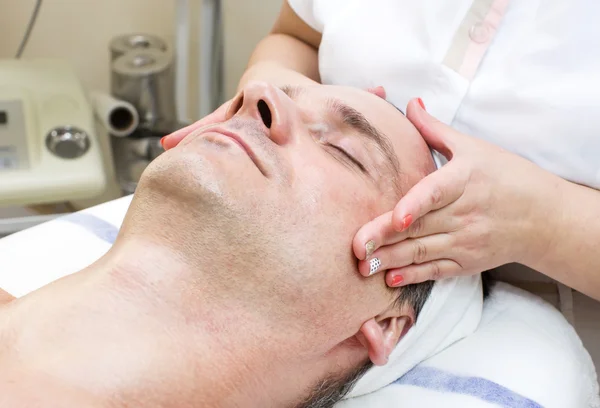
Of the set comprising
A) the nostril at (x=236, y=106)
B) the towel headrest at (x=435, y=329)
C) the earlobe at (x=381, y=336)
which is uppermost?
the nostril at (x=236, y=106)

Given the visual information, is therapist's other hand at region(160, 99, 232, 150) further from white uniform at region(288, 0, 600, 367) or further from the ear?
the ear

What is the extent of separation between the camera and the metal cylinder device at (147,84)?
6.44ft

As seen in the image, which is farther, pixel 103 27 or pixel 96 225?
pixel 103 27

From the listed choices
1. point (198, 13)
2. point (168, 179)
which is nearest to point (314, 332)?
point (168, 179)

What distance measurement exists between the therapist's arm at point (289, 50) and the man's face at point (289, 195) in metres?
0.38

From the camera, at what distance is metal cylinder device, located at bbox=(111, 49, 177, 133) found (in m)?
1.96

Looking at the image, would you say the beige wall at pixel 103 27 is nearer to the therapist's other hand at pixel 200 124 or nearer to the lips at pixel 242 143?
the therapist's other hand at pixel 200 124

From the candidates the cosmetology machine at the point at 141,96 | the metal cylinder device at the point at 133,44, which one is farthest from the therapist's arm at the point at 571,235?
the metal cylinder device at the point at 133,44

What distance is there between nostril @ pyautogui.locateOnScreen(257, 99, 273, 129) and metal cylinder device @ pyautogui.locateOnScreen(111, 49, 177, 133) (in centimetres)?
108

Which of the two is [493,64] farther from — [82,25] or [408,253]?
[82,25]

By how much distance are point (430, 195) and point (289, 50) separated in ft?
2.09

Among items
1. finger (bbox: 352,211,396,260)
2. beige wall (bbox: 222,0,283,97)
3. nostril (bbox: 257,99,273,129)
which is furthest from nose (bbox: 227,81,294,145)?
beige wall (bbox: 222,0,283,97)

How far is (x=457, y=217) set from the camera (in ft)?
3.14

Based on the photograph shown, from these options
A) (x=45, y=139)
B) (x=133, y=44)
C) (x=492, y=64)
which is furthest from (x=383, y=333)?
(x=133, y=44)
